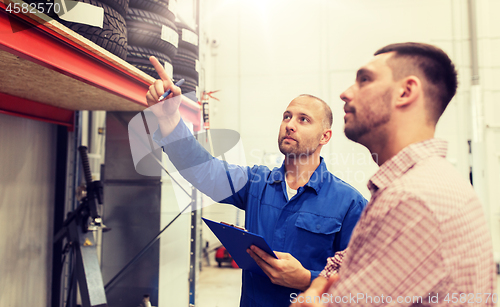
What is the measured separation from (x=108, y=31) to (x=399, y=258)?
1.46 meters

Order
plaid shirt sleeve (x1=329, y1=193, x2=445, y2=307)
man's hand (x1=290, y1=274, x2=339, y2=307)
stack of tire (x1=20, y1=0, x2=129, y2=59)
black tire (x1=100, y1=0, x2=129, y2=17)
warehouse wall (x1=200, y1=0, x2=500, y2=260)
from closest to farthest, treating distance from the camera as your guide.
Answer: plaid shirt sleeve (x1=329, y1=193, x2=445, y2=307), man's hand (x1=290, y1=274, x2=339, y2=307), stack of tire (x1=20, y1=0, x2=129, y2=59), black tire (x1=100, y1=0, x2=129, y2=17), warehouse wall (x1=200, y1=0, x2=500, y2=260)

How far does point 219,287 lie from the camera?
3988 millimetres

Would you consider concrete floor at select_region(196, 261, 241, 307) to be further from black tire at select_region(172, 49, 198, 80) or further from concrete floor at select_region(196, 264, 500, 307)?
black tire at select_region(172, 49, 198, 80)

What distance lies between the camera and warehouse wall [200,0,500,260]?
4723mm

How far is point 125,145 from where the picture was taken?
2498mm

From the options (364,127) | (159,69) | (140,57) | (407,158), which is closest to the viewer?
(407,158)

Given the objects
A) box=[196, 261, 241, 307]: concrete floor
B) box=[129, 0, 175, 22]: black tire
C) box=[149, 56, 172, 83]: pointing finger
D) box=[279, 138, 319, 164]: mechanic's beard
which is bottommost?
box=[196, 261, 241, 307]: concrete floor

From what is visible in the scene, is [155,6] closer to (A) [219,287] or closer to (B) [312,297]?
(B) [312,297]

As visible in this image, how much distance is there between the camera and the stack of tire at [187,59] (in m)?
2.45

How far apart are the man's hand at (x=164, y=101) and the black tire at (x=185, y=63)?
1299mm

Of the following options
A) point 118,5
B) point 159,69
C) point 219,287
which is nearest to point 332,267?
point 159,69

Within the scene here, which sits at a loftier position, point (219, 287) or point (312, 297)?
point (312, 297)

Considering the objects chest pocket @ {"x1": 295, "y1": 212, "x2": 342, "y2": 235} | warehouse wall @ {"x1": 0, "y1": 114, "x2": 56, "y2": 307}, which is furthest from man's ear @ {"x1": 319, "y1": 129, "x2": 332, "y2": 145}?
warehouse wall @ {"x1": 0, "y1": 114, "x2": 56, "y2": 307}

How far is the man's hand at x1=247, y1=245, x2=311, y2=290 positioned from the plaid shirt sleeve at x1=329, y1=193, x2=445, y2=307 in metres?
0.49
